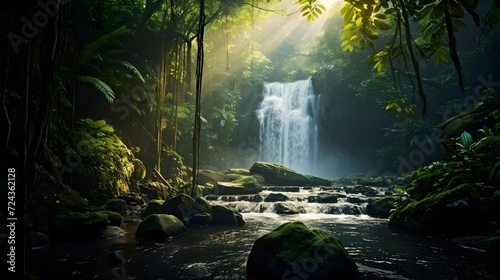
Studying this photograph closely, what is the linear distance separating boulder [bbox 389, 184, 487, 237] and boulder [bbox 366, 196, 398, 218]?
235cm

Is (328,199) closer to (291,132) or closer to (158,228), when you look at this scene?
(158,228)

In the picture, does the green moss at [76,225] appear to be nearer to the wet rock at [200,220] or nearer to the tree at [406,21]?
the wet rock at [200,220]

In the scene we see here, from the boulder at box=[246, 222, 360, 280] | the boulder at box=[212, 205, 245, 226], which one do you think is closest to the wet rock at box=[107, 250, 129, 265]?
the boulder at box=[246, 222, 360, 280]

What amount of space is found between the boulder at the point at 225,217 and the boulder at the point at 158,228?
161 centimetres

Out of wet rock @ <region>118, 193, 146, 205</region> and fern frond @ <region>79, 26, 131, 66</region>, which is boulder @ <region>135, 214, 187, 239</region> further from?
fern frond @ <region>79, 26, 131, 66</region>

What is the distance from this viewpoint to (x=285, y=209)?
1031cm

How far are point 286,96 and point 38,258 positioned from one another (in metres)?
25.6

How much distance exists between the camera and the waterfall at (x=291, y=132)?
2698cm

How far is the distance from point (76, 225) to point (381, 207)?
895 cm

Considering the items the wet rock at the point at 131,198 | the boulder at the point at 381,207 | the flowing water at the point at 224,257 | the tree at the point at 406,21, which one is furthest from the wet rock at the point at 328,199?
the tree at the point at 406,21

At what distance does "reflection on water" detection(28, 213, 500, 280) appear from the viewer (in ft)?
13.8

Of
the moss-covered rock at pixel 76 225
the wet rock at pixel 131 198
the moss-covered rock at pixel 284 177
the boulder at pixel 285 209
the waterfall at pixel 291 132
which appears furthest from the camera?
the waterfall at pixel 291 132

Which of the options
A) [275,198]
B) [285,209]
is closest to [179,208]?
[285,209]

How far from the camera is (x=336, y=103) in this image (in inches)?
1074
